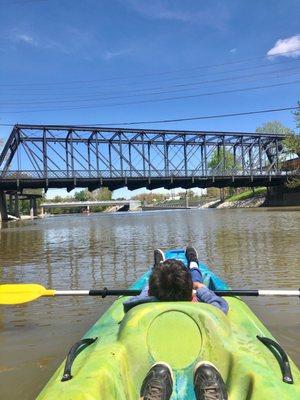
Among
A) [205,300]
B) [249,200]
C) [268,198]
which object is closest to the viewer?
[205,300]

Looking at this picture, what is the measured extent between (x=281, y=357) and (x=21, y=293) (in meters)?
4.14

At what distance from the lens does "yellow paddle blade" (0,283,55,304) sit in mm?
6234

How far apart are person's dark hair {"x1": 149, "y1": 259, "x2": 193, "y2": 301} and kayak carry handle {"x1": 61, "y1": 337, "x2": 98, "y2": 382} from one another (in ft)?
2.11

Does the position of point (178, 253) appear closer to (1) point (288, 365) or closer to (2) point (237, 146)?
(1) point (288, 365)

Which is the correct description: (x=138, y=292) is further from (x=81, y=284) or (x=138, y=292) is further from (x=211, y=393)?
(x=81, y=284)

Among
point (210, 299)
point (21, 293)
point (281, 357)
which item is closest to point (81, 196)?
point (21, 293)

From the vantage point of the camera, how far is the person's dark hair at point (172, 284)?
3.69m

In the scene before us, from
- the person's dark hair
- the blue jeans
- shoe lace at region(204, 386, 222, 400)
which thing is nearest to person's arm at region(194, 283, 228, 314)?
the person's dark hair

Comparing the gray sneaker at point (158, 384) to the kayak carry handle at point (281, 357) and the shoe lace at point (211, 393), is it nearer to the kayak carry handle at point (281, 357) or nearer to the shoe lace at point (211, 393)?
the shoe lace at point (211, 393)

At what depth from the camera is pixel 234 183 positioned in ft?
263

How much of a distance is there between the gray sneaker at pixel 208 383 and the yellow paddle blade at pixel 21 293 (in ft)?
11.5

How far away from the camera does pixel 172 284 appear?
3689 millimetres

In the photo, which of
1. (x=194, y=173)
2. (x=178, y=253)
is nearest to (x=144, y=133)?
(x=194, y=173)

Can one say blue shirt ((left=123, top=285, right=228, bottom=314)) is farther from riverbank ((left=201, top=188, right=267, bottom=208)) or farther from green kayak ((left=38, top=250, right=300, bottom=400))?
riverbank ((left=201, top=188, right=267, bottom=208))
